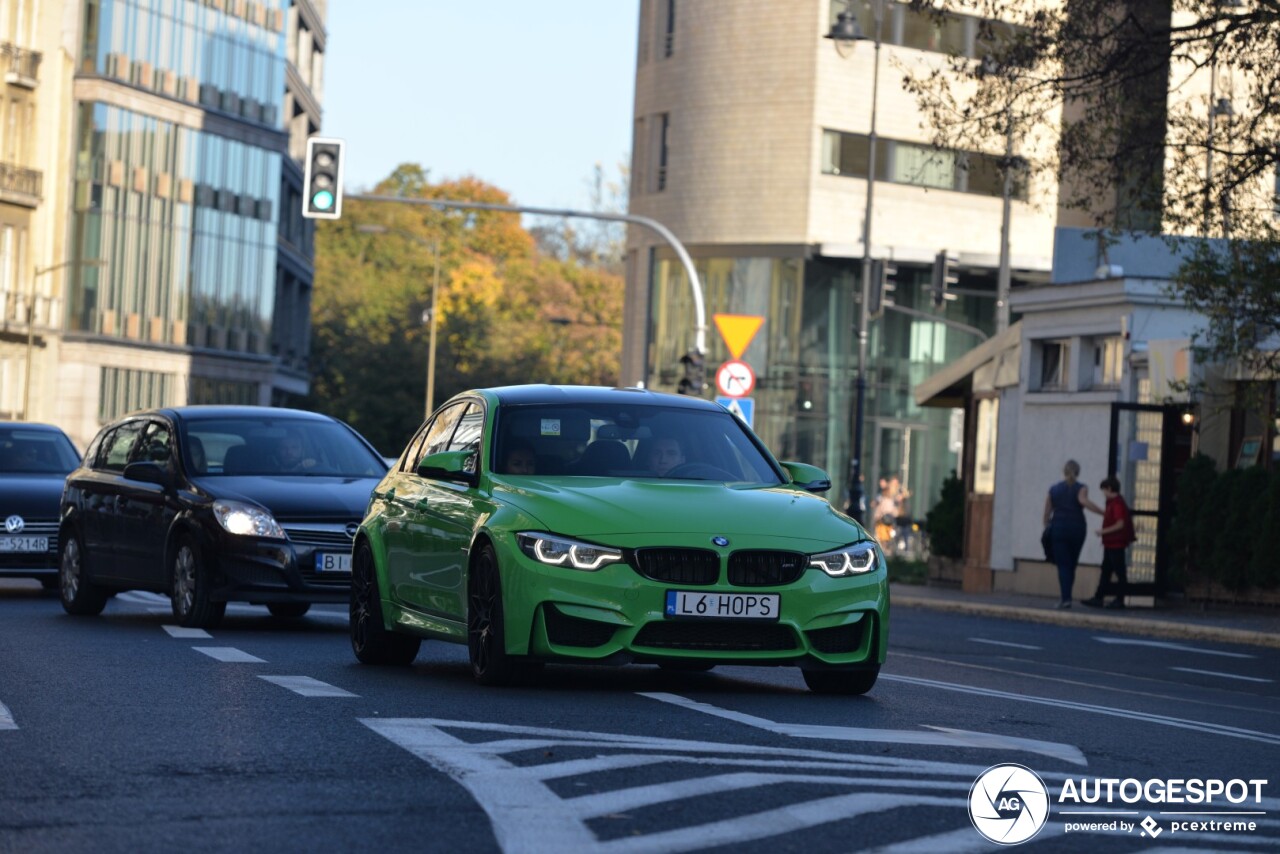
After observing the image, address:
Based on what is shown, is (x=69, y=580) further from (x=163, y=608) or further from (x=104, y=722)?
(x=104, y=722)

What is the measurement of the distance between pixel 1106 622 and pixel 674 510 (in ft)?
57.5

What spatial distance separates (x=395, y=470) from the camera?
14.3m

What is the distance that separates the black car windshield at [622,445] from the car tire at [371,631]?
52.8 inches

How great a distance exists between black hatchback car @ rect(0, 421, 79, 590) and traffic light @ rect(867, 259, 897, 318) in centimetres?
2875

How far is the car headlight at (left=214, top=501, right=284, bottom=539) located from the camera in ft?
54.7

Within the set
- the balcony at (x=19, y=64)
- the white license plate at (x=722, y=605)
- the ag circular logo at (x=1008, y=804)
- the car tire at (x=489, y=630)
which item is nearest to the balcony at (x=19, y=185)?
the balcony at (x=19, y=64)

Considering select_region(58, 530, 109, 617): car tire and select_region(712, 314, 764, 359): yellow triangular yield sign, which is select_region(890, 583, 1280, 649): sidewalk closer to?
select_region(712, 314, 764, 359): yellow triangular yield sign

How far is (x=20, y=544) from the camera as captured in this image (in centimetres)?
2242

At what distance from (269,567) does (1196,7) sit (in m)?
11.9

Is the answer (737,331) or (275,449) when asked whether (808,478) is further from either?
(737,331)

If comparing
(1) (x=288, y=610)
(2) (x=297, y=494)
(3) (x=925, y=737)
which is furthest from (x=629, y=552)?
(1) (x=288, y=610)

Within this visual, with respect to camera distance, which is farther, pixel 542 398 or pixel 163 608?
pixel 163 608

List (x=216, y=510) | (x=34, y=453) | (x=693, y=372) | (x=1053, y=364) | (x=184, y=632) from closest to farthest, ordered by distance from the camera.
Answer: (x=184, y=632), (x=216, y=510), (x=34, y=453), (x=1053, y=364), (x=693, y=372)

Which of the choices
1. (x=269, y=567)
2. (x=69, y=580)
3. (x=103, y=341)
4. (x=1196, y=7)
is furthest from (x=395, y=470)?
(x=103, y=341)
